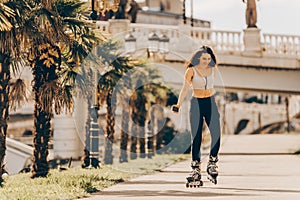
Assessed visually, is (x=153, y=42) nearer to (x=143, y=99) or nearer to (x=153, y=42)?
(x=153, y=42)

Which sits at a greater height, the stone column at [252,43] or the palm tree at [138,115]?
the stone column at [252,43]

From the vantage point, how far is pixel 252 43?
3797 centimetres

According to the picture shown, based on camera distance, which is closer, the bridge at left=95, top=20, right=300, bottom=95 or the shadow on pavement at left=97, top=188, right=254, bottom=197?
the shadow on pavement at left=97, top=188, right=254, bottom=197

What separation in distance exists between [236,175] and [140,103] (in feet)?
61.7

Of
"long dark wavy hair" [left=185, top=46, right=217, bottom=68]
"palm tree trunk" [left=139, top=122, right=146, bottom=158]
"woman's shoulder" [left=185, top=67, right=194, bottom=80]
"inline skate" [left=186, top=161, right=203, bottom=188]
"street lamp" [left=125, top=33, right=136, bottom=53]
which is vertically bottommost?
"palm tree trunk" [left=139, top=122, right=146, bottom=158]

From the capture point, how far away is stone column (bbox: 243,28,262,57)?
124 ft

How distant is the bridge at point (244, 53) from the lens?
37.6 m

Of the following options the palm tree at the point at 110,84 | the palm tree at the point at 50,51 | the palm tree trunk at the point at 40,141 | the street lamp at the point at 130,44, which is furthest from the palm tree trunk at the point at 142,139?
the palm tree at the point at 50,51

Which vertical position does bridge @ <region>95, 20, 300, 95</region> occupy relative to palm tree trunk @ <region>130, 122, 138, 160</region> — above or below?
above

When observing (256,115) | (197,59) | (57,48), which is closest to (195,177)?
(197,59)

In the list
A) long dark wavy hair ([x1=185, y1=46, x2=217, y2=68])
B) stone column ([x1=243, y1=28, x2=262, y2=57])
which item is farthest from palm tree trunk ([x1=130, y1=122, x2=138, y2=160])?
long dark wavy hair ([x1=185, y1=46, x2=217, y2=68])

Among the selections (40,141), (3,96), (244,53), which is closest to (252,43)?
(244,53)

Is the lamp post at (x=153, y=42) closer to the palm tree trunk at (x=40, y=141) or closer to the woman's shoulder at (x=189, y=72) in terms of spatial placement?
the palm tree trunk at (x=40, y=141)

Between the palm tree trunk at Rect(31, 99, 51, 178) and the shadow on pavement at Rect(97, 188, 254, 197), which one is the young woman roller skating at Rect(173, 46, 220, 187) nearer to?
the shadow on pavement at Rect(97, 188, 254, 197)
